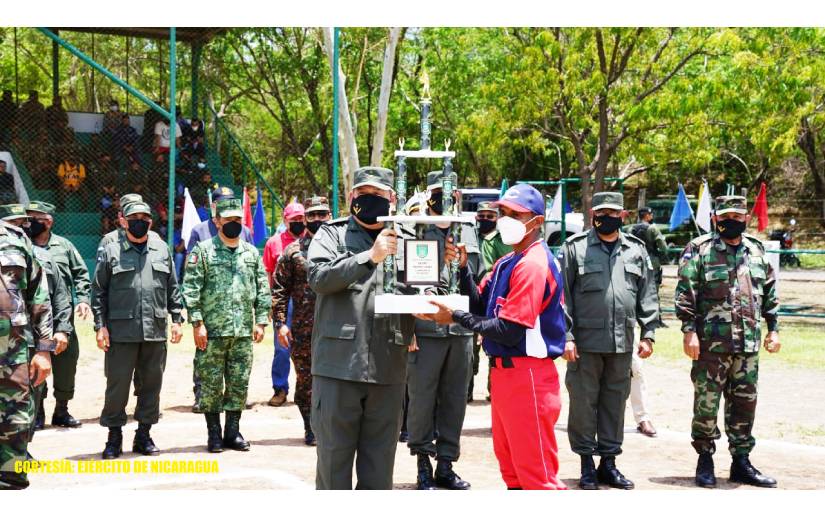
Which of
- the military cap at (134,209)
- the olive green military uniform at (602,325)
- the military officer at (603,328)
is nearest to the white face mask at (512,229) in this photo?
the military officer at (603,328)

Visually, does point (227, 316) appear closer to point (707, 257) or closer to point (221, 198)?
point (221, 198)

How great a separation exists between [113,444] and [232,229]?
6.73 feet

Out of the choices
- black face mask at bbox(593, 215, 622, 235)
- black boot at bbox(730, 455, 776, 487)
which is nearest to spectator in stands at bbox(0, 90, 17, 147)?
black face mask at bbox(593, 215, 622, 235)

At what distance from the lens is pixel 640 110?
18578 millimetres

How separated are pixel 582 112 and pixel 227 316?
13173mm

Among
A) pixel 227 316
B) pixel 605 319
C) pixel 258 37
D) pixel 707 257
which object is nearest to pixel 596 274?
pixel 605 319

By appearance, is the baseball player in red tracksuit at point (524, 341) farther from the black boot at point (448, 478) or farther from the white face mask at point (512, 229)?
the black boot at point (448, 478)

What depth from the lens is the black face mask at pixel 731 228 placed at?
7.35 m

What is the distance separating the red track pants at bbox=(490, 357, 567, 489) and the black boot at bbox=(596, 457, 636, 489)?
1.67 m

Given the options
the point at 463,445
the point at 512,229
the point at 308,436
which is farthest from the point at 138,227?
the point at 512,229

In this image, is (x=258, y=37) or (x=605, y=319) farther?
(x=258, y=37)

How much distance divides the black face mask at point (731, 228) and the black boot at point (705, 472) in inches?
66.1

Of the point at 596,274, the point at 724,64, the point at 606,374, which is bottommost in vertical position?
the point at 606,374
